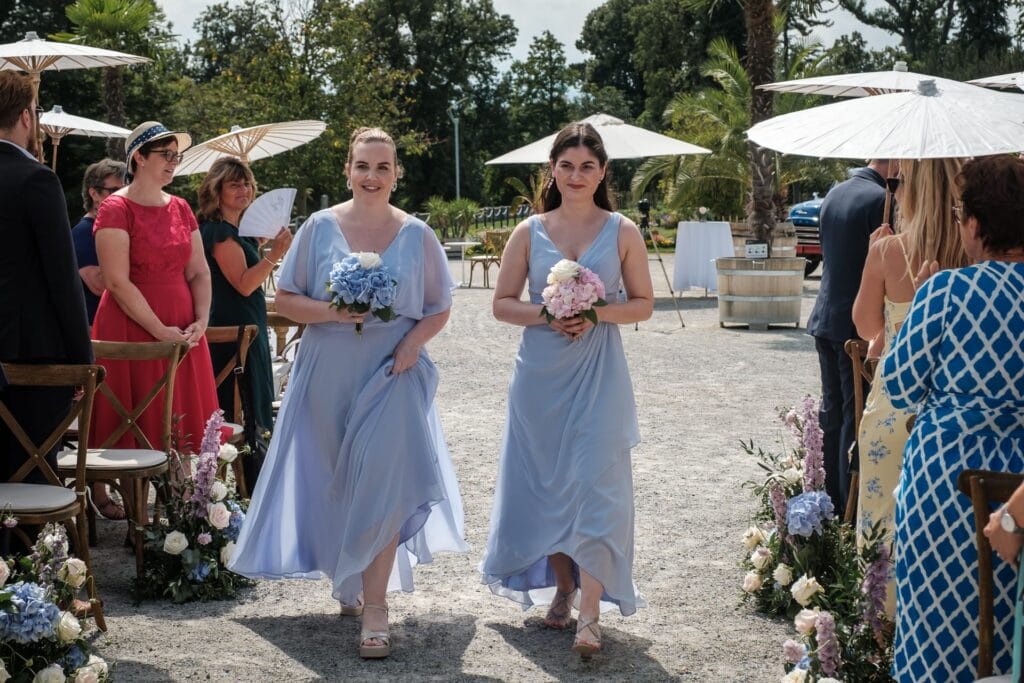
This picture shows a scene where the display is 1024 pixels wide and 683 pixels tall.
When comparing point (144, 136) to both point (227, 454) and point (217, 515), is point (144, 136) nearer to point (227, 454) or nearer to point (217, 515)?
point (227, 454)

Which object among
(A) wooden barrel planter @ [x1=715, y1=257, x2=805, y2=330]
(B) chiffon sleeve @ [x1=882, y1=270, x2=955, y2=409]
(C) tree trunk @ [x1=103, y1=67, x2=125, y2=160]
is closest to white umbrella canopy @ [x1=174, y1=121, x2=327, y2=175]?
(B) chiffon sleeve @ [x1=882, y1=270, x2=955, y2=409]

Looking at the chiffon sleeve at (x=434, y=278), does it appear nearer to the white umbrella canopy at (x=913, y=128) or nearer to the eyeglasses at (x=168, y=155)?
the white umbrella canopy at (x=913, y=128)

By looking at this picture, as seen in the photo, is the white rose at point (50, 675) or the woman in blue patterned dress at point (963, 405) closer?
the woman in blue patterned dress at point (963, 405)

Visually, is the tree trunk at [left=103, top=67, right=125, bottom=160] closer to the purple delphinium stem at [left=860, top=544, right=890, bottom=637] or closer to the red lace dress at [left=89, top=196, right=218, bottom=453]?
the red lace dress at [left=89, top=196, right=218, bottom=453]

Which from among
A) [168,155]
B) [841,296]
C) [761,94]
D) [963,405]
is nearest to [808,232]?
[761,94]

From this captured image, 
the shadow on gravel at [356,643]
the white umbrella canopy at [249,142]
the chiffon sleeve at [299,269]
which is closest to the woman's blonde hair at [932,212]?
the shadow on gravel at [356,643]

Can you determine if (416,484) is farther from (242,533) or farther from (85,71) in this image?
(85,71)

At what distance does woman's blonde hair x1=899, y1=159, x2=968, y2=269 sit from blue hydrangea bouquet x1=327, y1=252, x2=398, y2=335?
2.05m

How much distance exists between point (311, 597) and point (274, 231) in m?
2.44

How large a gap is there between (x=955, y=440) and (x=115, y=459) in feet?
12.9

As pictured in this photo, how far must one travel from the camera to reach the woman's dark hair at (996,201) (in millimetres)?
3285

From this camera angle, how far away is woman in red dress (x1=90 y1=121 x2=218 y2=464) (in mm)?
6340

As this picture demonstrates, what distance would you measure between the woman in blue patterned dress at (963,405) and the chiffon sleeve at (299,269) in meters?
2.80

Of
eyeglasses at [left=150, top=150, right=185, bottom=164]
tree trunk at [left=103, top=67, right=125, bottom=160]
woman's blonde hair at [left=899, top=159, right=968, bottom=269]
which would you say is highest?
tree trunk at [left=103, top=67, right=125, bottom=160]
